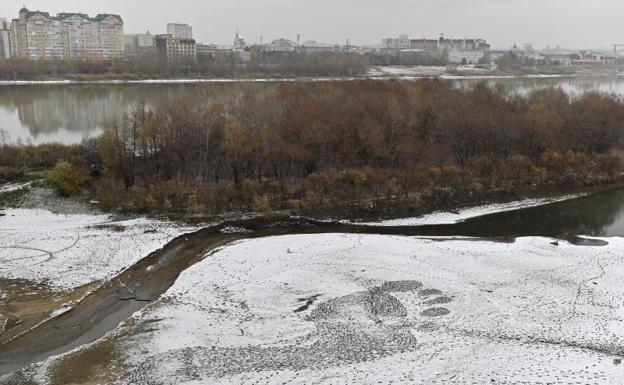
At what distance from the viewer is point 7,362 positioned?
11320 mm

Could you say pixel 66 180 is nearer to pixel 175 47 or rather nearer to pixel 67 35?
pixel 175 47

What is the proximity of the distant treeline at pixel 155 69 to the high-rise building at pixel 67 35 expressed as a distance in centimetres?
2134

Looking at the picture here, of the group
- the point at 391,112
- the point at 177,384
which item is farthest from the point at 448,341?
the point at 391,112

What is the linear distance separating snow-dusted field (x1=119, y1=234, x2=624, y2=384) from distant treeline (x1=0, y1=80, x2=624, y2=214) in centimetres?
482

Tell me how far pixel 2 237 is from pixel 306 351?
11503 mm

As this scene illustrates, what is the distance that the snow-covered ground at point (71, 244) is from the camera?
50.6 feet

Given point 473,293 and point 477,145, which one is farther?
point 477,145

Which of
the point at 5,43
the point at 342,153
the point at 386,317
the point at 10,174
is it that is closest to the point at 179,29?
the point at 5,43

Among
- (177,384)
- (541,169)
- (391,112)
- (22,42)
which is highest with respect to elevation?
(22,42)

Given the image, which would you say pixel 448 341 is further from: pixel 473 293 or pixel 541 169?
pixel 541 169

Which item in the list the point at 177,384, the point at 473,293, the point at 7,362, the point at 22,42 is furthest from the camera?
the point at 22,42

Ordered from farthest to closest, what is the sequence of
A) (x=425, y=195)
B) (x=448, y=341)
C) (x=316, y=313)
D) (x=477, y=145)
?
(x=477, y=145) < (x=425, y=195) < (x=316, y=313) < (x=448, y=341)

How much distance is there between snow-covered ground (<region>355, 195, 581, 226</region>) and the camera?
69.6 feet

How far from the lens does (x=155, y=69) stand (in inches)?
3110
